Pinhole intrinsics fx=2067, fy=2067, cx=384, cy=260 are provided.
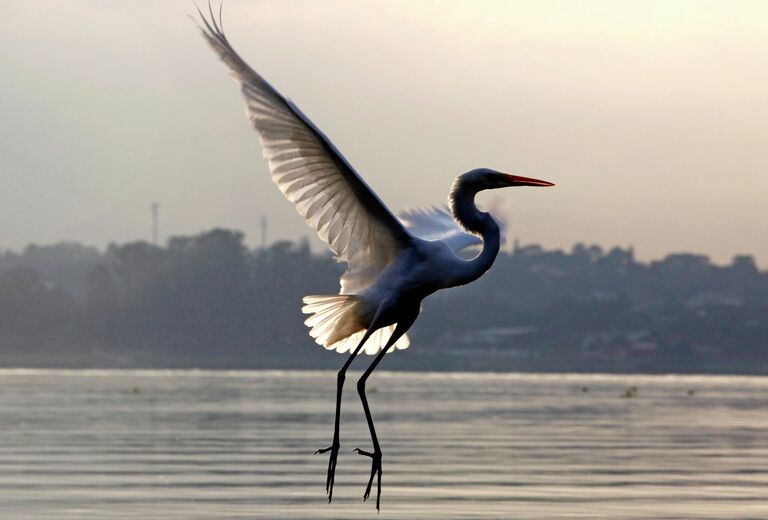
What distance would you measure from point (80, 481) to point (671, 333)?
15719 centimetres

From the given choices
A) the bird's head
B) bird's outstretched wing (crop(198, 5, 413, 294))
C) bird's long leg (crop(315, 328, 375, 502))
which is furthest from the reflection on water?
the bird's head

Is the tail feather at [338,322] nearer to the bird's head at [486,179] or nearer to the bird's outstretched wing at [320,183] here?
the bird's outstretched wing at [320,183]

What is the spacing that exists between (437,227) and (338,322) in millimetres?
2187

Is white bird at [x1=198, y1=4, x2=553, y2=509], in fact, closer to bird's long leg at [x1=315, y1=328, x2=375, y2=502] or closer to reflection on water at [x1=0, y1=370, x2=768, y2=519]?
bird's long leg at [x1=315, y1=328, x2=375, y2=502]

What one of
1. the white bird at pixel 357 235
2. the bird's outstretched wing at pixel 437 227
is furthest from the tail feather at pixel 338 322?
the bird's outstretched wing at pixel 437 227

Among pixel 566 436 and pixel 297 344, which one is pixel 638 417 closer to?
pixel 566 436

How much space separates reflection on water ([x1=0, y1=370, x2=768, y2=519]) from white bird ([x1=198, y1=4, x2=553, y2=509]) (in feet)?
5.89

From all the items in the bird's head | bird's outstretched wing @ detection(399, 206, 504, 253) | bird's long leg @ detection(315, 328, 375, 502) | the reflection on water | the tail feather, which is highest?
the bird's head

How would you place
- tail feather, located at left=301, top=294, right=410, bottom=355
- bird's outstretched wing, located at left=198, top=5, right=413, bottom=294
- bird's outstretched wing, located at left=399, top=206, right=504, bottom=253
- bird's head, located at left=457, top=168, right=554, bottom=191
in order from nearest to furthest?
bird's outstretched wing, located at left=198, top=5, right=413, bottom=294 → bird's head, located at left=457, top=168, right=554, bottom=191 → tail feather, located at left=301, top=294, right=410, bottom=355 → bird's outstretched wing, located at left=399, top=206, right=504, bottom=253

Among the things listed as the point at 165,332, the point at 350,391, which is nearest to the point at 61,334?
the point at 165,332

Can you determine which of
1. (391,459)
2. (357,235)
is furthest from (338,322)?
(391,459)

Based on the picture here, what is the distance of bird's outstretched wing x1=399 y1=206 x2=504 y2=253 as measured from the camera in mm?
20531

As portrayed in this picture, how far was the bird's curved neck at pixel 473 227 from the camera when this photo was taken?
18688 mm

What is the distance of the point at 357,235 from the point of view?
19.2 meters
